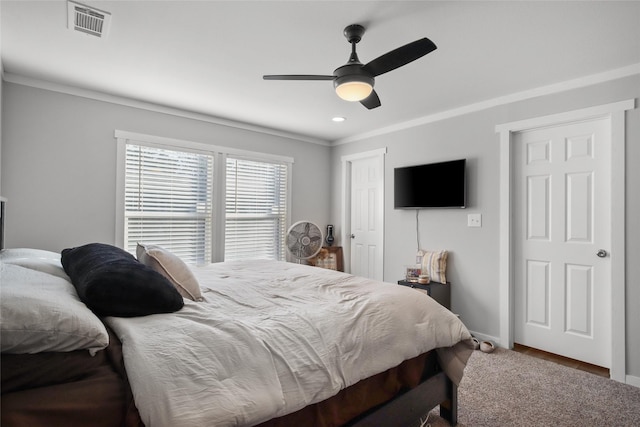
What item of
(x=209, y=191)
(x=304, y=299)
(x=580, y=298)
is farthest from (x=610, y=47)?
(x=209, y=191)

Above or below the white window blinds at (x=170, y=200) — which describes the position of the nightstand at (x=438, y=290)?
below

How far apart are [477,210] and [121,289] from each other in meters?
3.25

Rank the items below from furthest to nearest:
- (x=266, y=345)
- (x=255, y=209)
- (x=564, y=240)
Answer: (x=255, y=209) → (x=564, y=240) → (x=266, y=345)

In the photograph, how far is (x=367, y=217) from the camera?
4594 millimetres

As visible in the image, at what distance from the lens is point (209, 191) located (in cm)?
391

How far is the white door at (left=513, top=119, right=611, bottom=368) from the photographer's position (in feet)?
8.87

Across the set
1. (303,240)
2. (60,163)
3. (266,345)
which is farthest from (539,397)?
(60,163)

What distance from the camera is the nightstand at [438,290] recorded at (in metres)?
3.33

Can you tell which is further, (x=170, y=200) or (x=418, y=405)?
(x=170, y=200)

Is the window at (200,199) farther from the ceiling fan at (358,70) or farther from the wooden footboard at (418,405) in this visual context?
the wooden footboard at (418,405)

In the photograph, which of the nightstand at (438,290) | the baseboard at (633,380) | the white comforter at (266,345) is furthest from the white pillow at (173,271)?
the baseboard at (633,380)

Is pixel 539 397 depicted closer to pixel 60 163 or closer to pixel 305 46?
pixel 305 46

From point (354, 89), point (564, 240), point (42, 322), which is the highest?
point (354, 89)

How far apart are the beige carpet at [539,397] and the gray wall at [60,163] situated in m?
3.35
